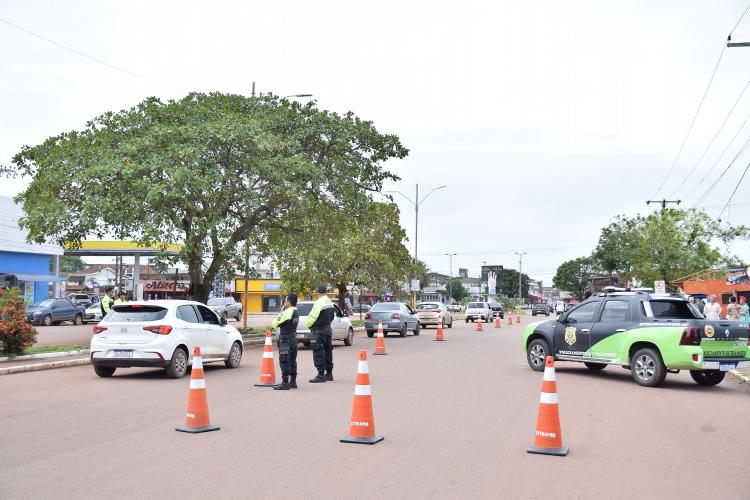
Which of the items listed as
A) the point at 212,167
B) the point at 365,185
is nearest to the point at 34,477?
the point at 212,167

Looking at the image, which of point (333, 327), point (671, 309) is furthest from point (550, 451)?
point (333, 327)

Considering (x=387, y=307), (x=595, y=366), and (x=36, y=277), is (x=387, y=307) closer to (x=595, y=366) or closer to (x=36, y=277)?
Answer: (x=595, y=366)

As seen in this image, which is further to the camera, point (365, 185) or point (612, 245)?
point (612, 245)

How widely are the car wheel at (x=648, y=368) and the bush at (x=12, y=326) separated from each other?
1342 cm

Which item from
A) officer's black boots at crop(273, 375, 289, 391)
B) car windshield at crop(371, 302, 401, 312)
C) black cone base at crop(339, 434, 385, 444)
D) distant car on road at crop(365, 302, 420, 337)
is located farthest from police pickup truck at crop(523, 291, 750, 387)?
car windshield at crop(371, 302, 401, 312)

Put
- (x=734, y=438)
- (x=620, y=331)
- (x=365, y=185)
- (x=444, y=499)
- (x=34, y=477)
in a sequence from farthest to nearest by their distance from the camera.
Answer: (x=365, y=185)
(x=620, y=331)
(x=734, y=438)
(x=34, y=477)
(x=444, y=499)

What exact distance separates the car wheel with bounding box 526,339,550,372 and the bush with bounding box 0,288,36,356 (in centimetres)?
1159

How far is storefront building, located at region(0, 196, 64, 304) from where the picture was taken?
41500mm

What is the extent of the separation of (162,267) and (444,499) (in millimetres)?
18911

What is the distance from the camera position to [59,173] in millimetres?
21719

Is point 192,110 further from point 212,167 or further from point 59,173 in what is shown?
point 59,173

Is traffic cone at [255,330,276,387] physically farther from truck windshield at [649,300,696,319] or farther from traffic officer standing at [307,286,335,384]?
truck windshield at [649,300,696,319]

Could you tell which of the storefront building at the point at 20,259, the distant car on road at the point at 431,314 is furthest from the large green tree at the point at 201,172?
the storefront building at the point at 20,259

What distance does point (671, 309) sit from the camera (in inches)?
560
